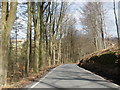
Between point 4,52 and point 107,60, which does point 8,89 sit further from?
point 107,60

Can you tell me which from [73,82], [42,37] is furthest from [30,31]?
[73,82]

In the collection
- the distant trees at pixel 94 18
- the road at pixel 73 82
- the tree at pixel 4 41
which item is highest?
the distant trees at pixel 94 18

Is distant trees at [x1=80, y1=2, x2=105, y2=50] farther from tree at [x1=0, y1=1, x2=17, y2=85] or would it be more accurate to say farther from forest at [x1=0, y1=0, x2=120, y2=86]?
tree at [x1=0, y1=1, x2=17, y2=85]

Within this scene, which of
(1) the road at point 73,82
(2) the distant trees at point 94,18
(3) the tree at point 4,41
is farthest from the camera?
(2) the distant trees at point 94,18

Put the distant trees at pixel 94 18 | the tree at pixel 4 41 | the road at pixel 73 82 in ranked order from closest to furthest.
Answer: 1. the tree at pixel 4 41
2. the road at pixel 73 82
3. the distant trees at pixel 94 18

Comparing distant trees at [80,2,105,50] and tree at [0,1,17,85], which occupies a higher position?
distant trees at [80,2,105,50]

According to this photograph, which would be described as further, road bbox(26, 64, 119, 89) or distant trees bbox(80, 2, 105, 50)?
distant trees bbox(80, 2, 105, 50)

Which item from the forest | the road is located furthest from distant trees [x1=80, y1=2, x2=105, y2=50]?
the road

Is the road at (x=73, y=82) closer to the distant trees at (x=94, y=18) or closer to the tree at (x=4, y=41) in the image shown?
the tree at (x=4, y=41)

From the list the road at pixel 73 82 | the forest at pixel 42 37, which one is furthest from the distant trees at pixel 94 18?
the road at pixel 73 82

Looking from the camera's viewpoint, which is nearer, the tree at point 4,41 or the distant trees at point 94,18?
the tree at point 4,41

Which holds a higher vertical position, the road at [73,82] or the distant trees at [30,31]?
the distant trees at [30,31]

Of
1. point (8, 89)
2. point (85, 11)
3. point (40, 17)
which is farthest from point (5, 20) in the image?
point (85, 11)

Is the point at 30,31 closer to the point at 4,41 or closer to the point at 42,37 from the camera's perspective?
the point at 42,37
